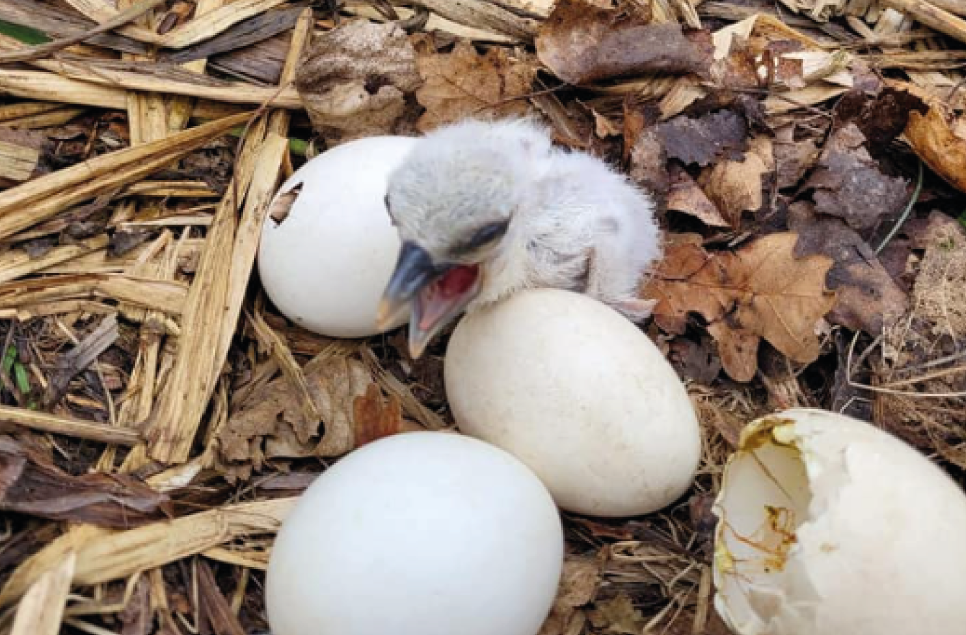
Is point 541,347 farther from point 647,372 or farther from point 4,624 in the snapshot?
point 4,624

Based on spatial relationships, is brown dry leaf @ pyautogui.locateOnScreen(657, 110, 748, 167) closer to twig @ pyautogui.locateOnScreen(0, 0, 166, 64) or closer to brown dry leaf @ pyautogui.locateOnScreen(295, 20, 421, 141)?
brown dry leaf @ pyautogui.locateOnScreen(295, 20, 421, 141)

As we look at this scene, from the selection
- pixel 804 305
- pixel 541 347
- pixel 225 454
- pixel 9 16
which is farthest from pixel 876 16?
pixel 9 16

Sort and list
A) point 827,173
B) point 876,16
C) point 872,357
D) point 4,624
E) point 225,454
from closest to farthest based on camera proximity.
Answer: point 4,624, point 225,454, point 872,357, point 827,173, point 876,16

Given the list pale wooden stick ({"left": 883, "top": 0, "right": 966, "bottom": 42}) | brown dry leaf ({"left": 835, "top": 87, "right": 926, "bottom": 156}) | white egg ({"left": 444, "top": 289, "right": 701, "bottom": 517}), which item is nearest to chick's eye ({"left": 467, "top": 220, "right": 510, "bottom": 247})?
white egg ({"left": 444, "top": 289, "right": 701, "bottom": 517})

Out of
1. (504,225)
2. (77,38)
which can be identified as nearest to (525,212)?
(504,225)

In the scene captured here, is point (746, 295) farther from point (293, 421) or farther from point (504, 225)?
point (293, 421)

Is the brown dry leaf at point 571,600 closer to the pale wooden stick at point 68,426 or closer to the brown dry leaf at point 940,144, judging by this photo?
the pale wooden stick at point 68,426

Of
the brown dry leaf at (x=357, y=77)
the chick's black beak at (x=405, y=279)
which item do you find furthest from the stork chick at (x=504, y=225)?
the brown dry leaf at (x=357, y=77)
